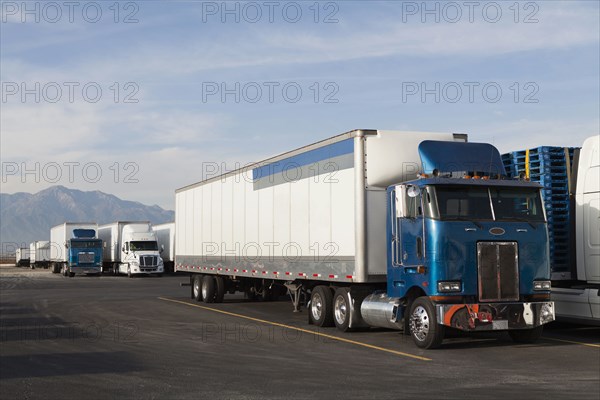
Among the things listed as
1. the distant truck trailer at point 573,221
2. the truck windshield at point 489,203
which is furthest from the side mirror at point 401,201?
the distant truck trailer at point 573,221

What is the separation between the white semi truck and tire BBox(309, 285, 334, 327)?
1434 inches

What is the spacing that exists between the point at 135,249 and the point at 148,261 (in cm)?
152

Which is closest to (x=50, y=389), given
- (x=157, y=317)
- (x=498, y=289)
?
(x=498, y=289)

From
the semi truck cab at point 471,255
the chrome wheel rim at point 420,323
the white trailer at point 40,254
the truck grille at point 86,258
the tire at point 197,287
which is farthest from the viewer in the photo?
the white trailer at point 40,254

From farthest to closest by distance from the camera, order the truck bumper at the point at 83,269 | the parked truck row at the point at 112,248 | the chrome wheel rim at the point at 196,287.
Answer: the truck bumper at the point at 83,269, the parked truck row at the point at 112,248, the chrome wheel rim at the point at 196,287

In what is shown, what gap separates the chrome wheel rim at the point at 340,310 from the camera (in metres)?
16.7

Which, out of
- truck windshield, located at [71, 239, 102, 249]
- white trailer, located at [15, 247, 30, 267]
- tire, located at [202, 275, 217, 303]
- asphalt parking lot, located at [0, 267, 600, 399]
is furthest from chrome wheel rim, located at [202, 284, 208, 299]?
white trailer, located at [15, 247, 30, 267]

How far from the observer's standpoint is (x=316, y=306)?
18016 millimetres

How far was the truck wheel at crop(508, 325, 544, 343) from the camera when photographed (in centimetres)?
1480

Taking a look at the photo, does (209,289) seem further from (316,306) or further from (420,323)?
(420,323)

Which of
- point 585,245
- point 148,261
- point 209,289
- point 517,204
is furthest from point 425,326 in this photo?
point 148,261

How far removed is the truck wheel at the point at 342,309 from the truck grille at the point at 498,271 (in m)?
3.44

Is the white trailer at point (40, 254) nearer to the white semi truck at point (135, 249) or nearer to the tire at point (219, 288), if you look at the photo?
the white semi truck at point (135, 249)

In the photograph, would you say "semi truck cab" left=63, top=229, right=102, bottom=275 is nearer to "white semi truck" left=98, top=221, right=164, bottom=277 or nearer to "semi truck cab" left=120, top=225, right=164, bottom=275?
"white semi truck" left=98, top=221, right=164, bottom=277
